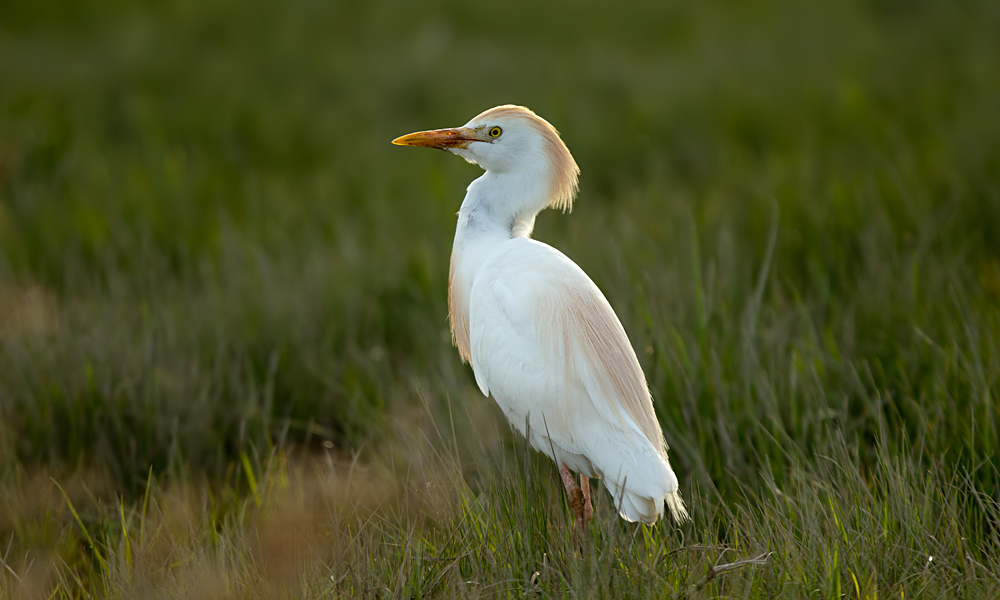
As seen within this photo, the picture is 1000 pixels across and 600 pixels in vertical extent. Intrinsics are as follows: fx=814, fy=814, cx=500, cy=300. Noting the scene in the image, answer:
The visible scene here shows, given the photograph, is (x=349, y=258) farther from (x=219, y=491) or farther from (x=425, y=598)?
(x=425, y=598)

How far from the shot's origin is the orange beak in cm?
212

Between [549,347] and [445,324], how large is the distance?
53.0 inches

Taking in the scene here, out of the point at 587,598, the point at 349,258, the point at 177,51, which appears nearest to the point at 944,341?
the point at 587,598

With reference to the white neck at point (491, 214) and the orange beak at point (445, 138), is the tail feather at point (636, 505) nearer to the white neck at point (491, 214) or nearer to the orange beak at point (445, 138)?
the white neck at point (491, 214)

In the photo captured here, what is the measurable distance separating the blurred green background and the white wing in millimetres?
243

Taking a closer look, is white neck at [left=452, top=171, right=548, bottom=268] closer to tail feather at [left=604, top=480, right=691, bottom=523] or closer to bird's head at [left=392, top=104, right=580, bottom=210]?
bird's head at [left=392, top=104, right=580, bottom=210]

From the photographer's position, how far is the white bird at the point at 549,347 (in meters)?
A: 1.82

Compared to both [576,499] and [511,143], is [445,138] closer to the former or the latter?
[511,143]

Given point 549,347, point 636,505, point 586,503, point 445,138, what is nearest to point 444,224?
point 445,138

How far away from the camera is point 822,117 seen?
555 centimetres

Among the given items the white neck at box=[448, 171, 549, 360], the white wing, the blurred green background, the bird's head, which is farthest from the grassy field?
the bird's head

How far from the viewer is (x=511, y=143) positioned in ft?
6.91

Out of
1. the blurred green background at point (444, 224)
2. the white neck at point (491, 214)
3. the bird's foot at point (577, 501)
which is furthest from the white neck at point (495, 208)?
the bird's foot at point (577, 501)

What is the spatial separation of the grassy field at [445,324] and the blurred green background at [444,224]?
→ 0.02 metres
